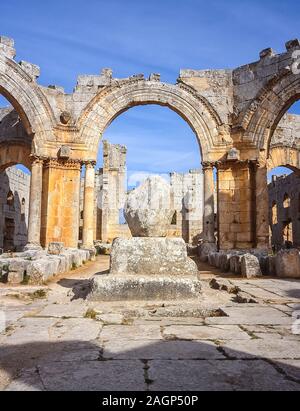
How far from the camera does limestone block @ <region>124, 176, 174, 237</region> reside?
5832 mm

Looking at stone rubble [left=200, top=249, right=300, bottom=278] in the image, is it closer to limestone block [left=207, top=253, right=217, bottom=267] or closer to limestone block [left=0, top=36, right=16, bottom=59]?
limestone block [left=207, top=253, right=217, bottom=267]

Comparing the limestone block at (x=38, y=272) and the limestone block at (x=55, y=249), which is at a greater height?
the limestone block at (x=55, y=249)

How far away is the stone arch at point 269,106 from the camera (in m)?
12.6

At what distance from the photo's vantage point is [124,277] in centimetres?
522

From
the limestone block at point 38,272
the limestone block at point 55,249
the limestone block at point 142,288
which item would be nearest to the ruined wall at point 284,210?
the limestone block at point 55,249

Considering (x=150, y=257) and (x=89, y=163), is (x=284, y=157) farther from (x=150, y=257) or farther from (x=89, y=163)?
(x=150, y=257)

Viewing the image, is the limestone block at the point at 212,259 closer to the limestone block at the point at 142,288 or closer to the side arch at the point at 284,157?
the limestone block at the point at 142,288

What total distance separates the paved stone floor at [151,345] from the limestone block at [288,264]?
2944 millimetres

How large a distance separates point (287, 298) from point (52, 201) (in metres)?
9.73

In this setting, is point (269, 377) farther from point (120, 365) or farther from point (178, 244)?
point (178, 244)

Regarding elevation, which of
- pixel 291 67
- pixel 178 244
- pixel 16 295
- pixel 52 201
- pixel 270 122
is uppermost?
pixel 291 67

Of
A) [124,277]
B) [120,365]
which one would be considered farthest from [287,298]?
[120,365]

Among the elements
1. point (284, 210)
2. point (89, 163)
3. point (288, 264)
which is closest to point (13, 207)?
point (89, 163)

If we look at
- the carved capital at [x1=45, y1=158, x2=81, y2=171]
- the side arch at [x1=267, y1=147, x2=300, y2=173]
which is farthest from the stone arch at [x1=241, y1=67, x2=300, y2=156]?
the carved capital at [x1=45, y1=158, x2=81, y2=171]
